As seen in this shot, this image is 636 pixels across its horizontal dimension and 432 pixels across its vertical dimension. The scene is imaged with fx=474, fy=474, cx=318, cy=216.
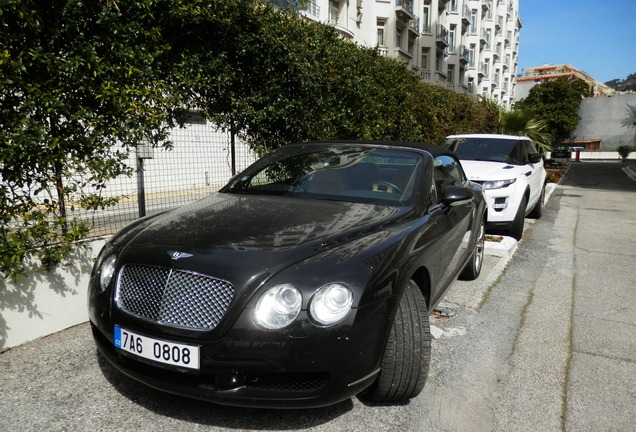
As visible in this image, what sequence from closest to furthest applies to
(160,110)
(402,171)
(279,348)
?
(279,348)
(402,171)
(160,110)

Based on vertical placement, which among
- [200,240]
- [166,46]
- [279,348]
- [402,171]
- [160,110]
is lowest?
[279,348]

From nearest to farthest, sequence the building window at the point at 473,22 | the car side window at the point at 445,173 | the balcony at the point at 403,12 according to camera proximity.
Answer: the car side window at the point at 445,173, the balcony at the point at 403,12, the building window at the point at 473,22

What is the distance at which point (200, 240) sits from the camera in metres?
2.44

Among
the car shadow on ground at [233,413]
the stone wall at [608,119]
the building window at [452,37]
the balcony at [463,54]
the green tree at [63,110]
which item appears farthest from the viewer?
the stone wall at [608,119]

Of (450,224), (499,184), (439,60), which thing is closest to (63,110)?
(450,224)

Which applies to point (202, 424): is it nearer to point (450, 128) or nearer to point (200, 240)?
point (200, 240)

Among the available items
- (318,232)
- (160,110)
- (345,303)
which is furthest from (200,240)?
(160,110)

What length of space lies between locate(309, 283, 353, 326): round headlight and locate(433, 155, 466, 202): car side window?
163 cm

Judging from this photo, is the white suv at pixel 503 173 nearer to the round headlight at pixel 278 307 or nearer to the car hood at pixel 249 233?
the car hood at pixel 249 233

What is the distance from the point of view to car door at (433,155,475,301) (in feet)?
11.0

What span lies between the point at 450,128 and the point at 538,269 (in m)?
7.32

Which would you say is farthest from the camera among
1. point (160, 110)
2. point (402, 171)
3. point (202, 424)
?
point (160, 110)

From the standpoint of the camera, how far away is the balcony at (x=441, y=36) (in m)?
39.5

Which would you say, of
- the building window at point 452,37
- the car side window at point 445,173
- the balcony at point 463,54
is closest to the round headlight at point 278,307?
the car side window at point 445,173
